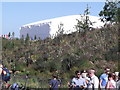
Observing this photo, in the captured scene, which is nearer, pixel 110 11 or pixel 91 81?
pixel 91 81

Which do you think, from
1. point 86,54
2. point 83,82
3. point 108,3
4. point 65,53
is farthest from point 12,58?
point 83,82

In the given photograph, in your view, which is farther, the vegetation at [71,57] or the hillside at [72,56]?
Answer: the hillside at [72,56]

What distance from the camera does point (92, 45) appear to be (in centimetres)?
2647

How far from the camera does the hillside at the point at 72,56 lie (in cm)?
2159

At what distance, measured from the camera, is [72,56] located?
77.6 ft

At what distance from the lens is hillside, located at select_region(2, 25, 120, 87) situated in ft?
70.8

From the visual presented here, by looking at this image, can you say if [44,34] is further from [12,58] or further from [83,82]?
[83,82]

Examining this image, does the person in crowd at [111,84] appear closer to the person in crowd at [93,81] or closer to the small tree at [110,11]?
the person in crowd at [93,81]

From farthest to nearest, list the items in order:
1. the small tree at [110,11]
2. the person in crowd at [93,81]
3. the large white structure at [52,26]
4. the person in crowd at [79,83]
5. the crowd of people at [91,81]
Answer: the large white structure at [52,26]
the small tree at [110,11]
the person in crowd at [79,83]
the person in crowd at [93,81]
the crowd of people at [91,81]

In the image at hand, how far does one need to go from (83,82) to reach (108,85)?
153 centimetres

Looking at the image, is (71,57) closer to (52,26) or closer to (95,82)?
(95,82)

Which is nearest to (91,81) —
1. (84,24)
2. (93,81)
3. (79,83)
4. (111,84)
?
(93,81)

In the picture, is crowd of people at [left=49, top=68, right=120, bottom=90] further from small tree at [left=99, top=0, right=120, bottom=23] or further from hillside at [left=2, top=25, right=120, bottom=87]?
small tree at [left=99, top=0, right=120, bottom=23]

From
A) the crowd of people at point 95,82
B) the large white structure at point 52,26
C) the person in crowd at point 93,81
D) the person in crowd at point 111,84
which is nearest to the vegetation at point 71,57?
the crowd of people at point 95,82
